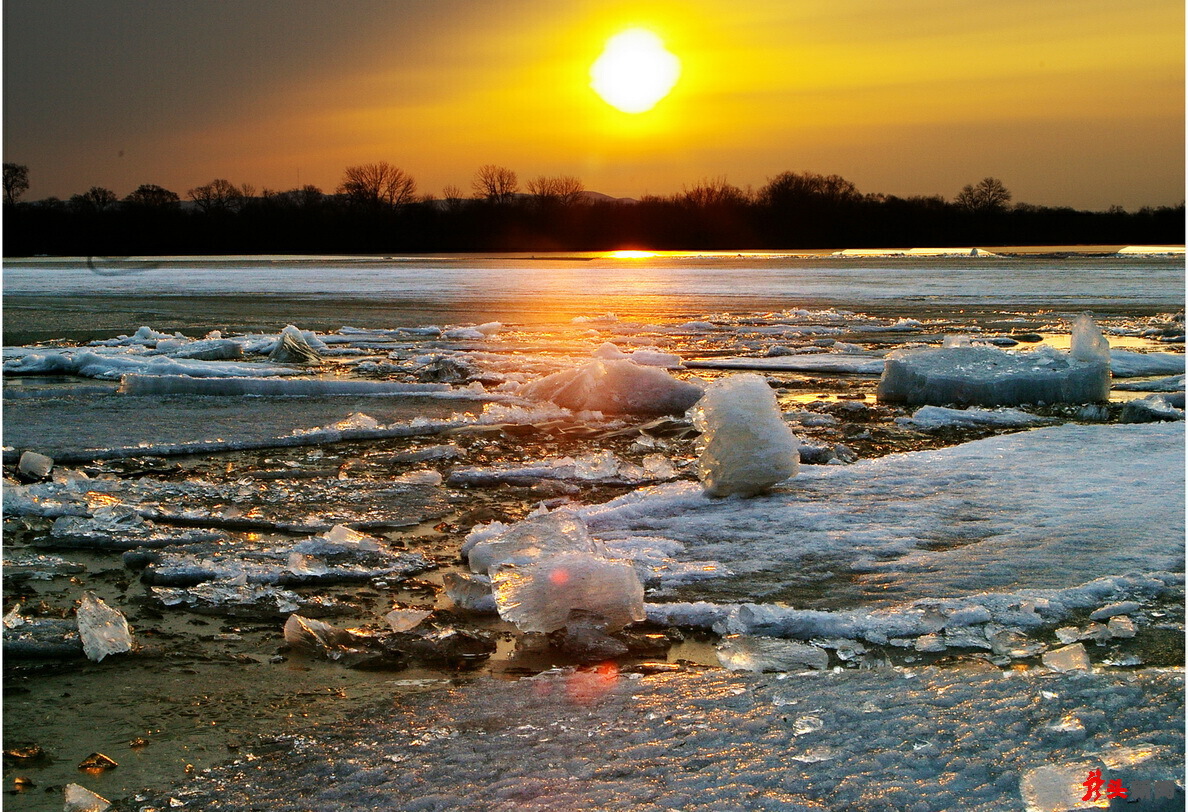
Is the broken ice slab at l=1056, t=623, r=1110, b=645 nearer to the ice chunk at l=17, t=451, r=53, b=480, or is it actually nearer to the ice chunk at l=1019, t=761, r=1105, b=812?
the ice chunk at l=1019, t=761, r=1105, b=812

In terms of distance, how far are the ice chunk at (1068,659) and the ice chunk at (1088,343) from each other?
17.4 feet

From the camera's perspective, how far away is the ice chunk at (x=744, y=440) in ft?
13.9

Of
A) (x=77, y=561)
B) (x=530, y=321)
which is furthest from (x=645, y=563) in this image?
(x=530, y=321)

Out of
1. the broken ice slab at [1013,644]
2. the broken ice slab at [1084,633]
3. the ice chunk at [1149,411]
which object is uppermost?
the ice chunk at [1149,411]

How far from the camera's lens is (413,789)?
2025 millimetres

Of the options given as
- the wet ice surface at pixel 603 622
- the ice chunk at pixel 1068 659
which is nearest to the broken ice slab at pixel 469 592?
the wet ice surface at pixel 603 622

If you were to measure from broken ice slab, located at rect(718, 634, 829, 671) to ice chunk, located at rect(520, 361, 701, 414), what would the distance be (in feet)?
13.2

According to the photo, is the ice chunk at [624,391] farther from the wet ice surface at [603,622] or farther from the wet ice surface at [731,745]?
the wet ice surface at [731,745]

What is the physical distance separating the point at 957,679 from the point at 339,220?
83.9m

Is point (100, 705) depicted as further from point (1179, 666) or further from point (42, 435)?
→ point (42, 435)

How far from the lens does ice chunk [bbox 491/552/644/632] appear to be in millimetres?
2867

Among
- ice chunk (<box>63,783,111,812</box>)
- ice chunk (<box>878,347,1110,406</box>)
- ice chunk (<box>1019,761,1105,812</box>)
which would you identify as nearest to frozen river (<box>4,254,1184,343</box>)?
ice chunk (<box>878,347,1110,406</box>)

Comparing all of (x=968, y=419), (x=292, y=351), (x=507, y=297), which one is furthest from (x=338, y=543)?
(x=507, y=297)

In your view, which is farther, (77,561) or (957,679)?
(77,561)
